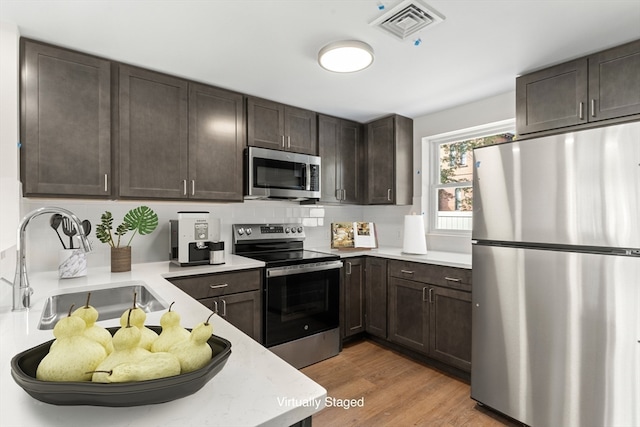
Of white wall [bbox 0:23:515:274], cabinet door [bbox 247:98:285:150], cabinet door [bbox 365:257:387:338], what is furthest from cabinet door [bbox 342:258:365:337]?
cabinet door [bbox 247:98:285:150]

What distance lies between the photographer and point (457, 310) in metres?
2.44

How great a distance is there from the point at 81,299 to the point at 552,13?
276 cm

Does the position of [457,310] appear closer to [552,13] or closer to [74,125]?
[552,13]

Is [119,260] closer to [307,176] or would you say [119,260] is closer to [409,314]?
[307,176]

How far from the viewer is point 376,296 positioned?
308 centimetres

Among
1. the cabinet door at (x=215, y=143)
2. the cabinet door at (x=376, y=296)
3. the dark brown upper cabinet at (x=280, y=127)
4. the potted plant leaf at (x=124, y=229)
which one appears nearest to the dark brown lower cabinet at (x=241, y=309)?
the potted plant leaf at (x=124, y=229)

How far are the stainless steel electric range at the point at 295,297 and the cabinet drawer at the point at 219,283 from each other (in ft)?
0.37

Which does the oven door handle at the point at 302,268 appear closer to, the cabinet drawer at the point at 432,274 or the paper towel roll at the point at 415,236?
the cabinet drawer at the point at 432,274

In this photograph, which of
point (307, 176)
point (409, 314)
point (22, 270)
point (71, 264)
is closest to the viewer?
point (22, 270)

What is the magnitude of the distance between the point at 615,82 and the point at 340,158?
2.15 m

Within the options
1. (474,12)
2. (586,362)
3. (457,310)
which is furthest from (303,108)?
(586,362)

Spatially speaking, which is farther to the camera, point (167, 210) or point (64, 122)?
point (167, 210)

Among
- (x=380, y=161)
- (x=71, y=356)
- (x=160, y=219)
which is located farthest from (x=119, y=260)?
(x=380, y=161)

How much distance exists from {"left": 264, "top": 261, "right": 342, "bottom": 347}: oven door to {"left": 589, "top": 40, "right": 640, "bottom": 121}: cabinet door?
2.10 metres
